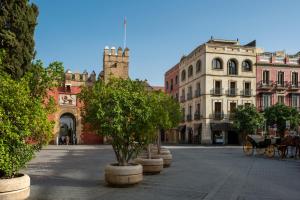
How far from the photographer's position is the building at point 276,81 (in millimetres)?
49969

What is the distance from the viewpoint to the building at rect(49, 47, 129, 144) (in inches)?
1615

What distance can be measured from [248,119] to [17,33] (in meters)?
30.7

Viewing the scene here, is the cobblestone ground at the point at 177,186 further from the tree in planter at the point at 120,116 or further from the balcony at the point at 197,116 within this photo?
the balcony at the point at 197,116

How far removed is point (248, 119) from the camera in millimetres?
43781

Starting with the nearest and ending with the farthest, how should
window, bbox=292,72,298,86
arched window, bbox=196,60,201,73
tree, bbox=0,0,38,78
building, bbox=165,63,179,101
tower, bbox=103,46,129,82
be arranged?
tree, bbox=0,0,38,78, tower, bbox=103,46,129,82, arched window, bbox=196,60,201,73, window, bbox=292,72,298,86, building, bbox=165,63,179,101

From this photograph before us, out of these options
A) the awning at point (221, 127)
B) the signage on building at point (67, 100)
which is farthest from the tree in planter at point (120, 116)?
the awning at point (221, 127)

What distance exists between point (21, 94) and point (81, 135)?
33865 mm

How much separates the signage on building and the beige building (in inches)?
641

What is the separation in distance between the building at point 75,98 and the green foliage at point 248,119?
530 inches

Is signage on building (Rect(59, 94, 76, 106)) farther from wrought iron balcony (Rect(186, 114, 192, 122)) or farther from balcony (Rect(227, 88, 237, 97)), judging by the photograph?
balcony (Rect(227, 88, 237, 97))

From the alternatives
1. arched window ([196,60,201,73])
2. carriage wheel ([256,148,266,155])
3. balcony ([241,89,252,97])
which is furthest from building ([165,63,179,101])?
carriage wheel ([256,148,266,155])

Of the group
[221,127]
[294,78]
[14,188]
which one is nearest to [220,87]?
[221,127]

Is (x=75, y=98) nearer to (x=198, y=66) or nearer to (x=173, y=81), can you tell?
(x=198, y=66)

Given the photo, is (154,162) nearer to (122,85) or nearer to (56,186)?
(122,85)
